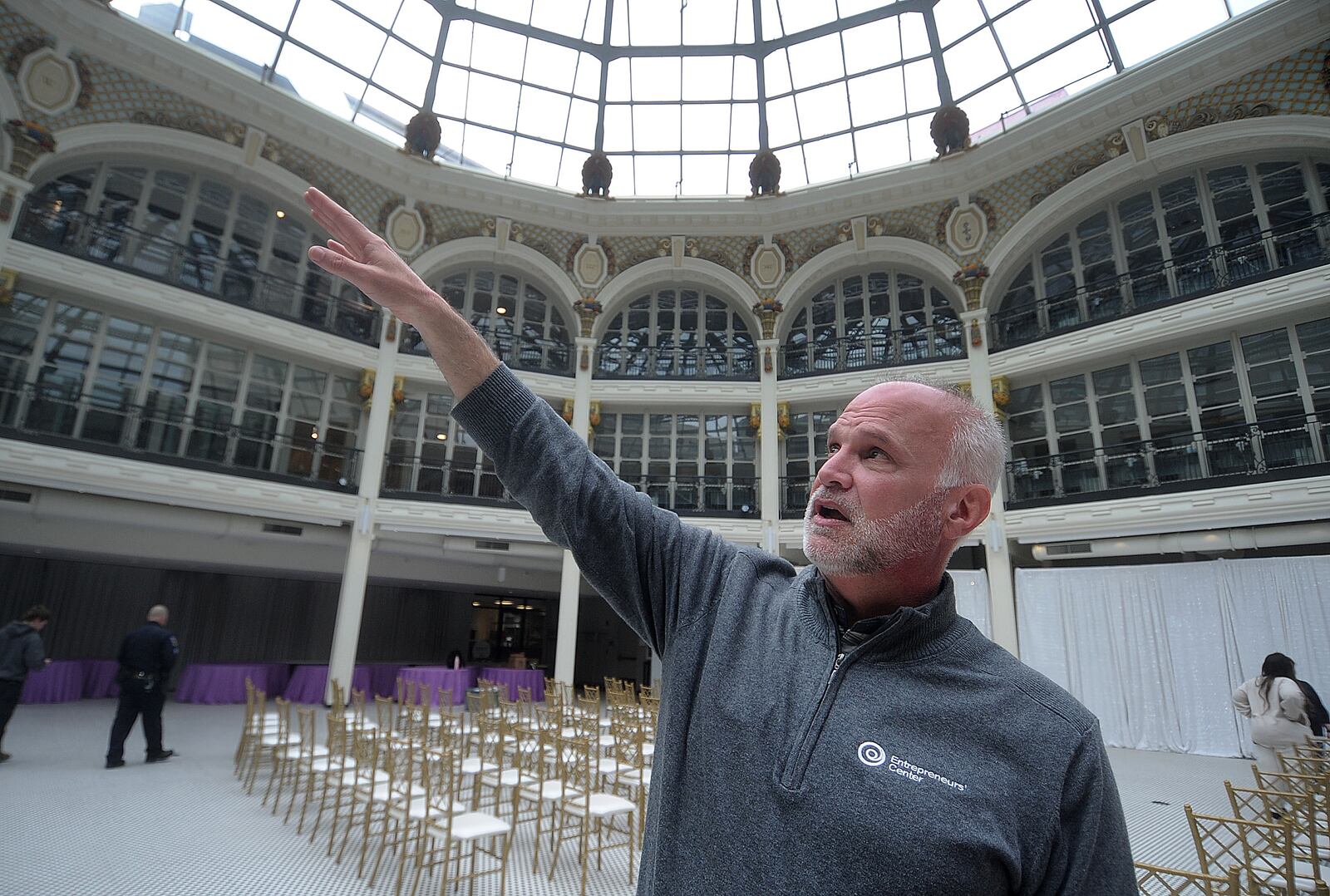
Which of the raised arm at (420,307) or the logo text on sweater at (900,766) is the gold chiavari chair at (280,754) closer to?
the raised arm at (420,307)

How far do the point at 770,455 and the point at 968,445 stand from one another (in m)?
14.0

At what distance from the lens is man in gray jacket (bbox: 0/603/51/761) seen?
275 inches

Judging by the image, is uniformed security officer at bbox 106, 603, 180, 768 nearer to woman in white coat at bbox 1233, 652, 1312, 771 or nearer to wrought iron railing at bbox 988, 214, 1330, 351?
woman in white coat at bbox 1233, 652, 1312, 771

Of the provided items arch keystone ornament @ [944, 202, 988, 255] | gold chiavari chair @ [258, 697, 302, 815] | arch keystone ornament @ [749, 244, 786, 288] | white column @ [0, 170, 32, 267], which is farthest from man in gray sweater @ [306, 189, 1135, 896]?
Result: arch keystone ornament @ [749, 244, 786, 288]

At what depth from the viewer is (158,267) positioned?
1264 cm

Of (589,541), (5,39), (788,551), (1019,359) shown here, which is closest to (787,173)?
(1019,359)

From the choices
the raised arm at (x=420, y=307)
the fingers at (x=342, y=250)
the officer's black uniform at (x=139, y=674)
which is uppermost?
the fingers at (x=342, y=250)

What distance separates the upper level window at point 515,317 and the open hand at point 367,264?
14573 millimetres

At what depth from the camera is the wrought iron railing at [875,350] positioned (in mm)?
14742

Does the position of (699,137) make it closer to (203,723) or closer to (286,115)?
(286,115)

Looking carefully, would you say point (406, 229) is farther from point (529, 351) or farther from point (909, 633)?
point (909, 633)

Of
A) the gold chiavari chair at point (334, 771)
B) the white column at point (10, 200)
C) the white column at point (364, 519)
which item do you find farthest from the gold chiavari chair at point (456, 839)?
the white column at point (10, 200)

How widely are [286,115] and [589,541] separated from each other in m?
15.3

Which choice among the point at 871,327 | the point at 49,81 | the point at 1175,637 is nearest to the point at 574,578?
the point at 871,327
